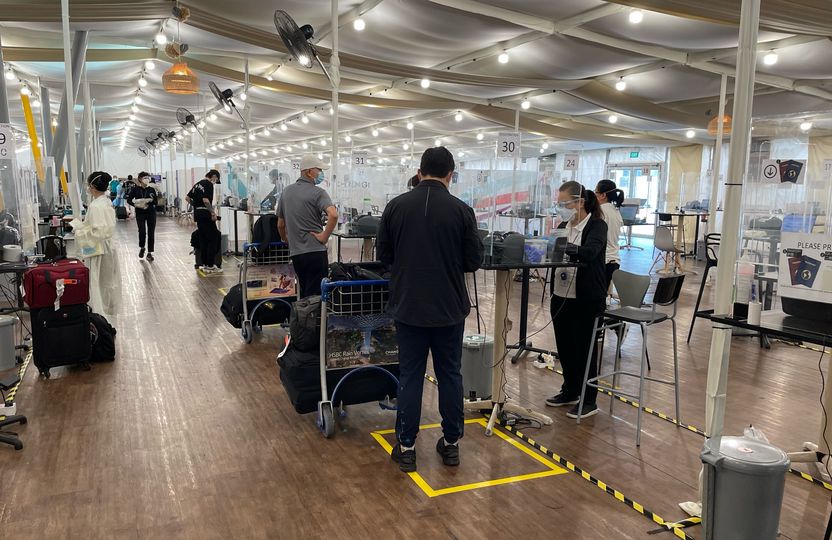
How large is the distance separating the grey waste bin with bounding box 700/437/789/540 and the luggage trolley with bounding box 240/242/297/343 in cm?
414

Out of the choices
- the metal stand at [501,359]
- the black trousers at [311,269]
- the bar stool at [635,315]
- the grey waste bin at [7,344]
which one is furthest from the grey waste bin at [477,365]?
the grey waste bin at [7,344]

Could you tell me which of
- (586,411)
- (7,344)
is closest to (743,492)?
(586,411)

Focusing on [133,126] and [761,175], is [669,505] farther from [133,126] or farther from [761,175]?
[133,126]

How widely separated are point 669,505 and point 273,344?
12.4ft

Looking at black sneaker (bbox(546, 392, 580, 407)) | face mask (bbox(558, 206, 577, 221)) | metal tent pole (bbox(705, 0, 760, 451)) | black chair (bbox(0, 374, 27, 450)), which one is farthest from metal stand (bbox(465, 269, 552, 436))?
black chair (bbox(0, 374, 27, 450))

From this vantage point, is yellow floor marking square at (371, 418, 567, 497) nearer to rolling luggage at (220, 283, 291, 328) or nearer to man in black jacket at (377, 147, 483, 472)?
man in black jacket at (377, 147, 483, 472)

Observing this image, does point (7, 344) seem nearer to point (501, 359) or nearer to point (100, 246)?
point (100, 246)

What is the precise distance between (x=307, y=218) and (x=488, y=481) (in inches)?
102

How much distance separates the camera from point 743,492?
2.32 m

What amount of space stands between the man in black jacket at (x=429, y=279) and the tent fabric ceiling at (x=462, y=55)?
3.67m

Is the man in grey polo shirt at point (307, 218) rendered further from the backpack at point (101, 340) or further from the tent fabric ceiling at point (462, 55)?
the tent fabric ceiling at point (462, 55)

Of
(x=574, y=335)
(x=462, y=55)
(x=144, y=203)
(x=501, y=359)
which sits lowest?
(x=501, y=359)

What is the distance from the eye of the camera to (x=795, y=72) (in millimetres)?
8445

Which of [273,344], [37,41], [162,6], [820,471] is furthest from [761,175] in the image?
[37,41]
